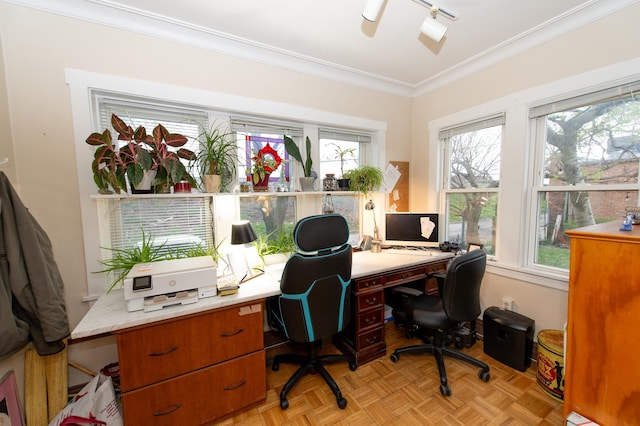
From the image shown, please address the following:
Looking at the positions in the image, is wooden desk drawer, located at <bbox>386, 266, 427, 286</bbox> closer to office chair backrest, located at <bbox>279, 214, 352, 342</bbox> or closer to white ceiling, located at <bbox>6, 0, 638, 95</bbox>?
office chair backrest, located at <bbox>279, 214, 352, 342</bbox>

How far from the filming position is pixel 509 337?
1946mm

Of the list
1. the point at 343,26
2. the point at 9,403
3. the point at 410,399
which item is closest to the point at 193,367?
the point at 9,403

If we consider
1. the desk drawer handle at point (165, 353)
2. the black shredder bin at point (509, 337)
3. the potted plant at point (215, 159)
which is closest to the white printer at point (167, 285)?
the desk drawer handle at point (165, 353)

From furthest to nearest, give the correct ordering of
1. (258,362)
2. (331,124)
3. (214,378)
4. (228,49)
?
(331,124)
(228,49)
(258,362)
(214,378)

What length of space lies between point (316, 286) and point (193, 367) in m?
0.84

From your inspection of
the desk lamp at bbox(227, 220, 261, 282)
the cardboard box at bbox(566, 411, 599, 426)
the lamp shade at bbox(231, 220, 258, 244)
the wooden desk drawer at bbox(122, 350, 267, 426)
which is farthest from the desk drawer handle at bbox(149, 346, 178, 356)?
the cardboard box at bbox(566, 411, 599, 426)

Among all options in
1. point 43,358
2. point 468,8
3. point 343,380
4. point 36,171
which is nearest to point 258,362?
point 343,380

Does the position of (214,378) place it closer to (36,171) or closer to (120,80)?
(36,171)

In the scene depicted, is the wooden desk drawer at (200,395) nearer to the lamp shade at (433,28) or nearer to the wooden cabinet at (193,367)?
the wooden cabinet at (193,367)

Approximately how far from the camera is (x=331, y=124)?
248 cm

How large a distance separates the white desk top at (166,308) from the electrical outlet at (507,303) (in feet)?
2.99

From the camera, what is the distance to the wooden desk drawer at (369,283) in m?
1.97

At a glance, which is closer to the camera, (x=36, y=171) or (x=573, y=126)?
(x=36, y=171)

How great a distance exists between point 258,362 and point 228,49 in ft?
7.62
